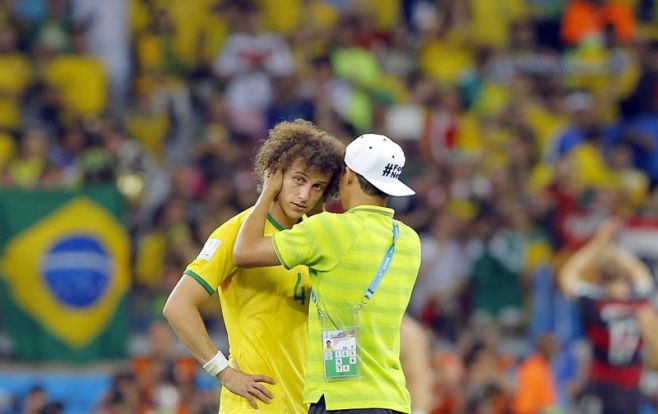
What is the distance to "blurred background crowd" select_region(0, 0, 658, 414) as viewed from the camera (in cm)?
1378

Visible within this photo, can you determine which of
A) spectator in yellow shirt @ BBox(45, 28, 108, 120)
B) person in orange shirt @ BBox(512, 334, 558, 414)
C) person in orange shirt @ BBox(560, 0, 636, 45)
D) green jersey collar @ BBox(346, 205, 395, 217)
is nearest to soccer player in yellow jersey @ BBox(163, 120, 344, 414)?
green jersey collar @ BBox(346, 205, 395, 217)

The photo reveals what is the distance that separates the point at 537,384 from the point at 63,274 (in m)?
4.07

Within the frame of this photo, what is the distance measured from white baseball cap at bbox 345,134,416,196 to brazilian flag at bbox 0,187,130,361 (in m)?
6.67

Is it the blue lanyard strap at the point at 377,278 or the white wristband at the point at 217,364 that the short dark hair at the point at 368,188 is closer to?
the blue lanyard strap at the point at 377,278

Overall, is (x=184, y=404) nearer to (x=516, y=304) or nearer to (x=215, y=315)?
(x=215, y=315)

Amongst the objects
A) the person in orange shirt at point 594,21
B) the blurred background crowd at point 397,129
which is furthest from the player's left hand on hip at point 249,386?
the person in orange shirt at point 594,21

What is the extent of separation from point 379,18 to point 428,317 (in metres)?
5.28

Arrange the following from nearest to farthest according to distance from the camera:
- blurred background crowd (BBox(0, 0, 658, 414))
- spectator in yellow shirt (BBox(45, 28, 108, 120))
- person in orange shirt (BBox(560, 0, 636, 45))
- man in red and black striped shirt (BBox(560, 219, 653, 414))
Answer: man in red and black striped shirt (BBox(560, 219, 653, 414)) → blurred background crowd (BBox(0, 0, 658, 414)) → spectator in yellow shirt (BBox(45, 28, 108, 120)) → person in orange shirt (BBox(560, 0, 636, 45))

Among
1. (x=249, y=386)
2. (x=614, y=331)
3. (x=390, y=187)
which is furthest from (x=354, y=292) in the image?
(x=614, y=331)

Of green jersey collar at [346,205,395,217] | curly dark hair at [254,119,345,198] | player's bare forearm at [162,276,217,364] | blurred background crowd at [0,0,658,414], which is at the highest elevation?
blurred background crowd at [0,0,658,414]

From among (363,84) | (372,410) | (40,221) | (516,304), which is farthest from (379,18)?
(372,410)

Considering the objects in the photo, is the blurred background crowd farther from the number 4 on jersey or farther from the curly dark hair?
the curly dark hair

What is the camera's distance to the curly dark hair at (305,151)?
22.1 ft

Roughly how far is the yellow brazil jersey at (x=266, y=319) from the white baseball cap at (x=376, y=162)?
1.67ft
